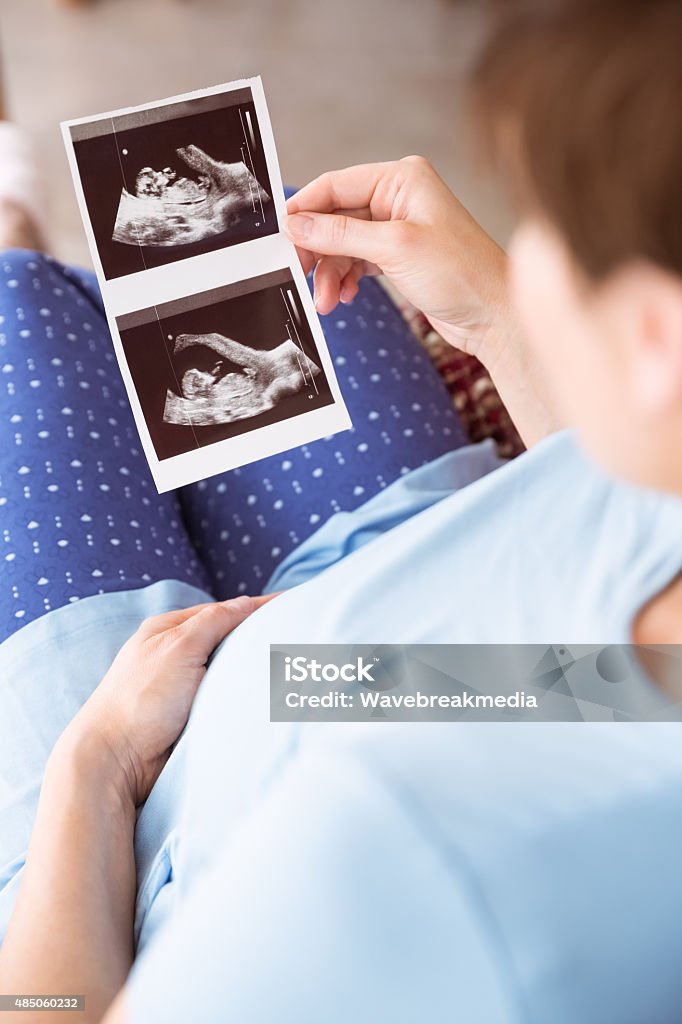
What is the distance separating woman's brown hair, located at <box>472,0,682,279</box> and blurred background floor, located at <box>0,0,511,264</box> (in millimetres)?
1428

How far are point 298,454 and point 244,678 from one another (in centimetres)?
33

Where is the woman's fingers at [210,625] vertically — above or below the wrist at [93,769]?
above

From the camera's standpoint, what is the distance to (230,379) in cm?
81

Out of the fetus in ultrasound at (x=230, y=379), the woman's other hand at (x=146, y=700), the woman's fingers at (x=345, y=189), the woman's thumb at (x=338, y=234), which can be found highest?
the woman's fingers at (x=345, y=189)

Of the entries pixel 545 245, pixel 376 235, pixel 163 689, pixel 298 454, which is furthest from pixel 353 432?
pixel 545 245

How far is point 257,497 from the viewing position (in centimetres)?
92

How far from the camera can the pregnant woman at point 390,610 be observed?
15.2 inches

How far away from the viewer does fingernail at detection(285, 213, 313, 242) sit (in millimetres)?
780

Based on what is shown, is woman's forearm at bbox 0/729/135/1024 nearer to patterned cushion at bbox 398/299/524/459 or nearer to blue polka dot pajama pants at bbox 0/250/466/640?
blue polka dot pajama pants at bbox 0/250/466/640

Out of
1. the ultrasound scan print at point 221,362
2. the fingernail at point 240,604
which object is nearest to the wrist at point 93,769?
the fingernail at point 240,604

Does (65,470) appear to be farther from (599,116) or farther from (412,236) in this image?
(599,116)
